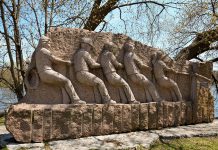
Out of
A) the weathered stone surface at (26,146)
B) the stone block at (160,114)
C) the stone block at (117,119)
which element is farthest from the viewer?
the stone block at (160,114)

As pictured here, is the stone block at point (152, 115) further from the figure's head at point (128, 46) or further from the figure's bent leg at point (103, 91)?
the figure's head at point (128, 46)

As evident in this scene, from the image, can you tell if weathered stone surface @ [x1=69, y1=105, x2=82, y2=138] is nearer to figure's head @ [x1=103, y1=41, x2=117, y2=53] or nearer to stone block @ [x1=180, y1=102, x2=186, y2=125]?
figure's head @ [x1=103, y1=41, x2=117, y2=53]

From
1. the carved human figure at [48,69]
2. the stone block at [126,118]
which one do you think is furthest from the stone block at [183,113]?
the carved human figure at [48,69]

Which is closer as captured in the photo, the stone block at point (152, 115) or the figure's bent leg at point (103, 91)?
the figure's bent leg at point (103, 91)

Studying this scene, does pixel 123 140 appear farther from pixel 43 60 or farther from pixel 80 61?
pixel 43 60

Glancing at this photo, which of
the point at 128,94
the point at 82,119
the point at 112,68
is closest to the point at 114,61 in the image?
the point at 112,68

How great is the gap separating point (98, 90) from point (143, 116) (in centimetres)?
121

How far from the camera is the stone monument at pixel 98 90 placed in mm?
Result: 5605

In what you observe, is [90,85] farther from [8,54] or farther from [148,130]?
[8,54]

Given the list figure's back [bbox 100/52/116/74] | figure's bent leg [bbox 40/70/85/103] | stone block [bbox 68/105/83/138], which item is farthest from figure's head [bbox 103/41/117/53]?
stone block [bbox 68/105/83/138]

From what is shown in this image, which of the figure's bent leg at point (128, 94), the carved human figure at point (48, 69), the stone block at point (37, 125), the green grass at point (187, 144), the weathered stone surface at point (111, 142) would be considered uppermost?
the carved human figure at point (48, 69)

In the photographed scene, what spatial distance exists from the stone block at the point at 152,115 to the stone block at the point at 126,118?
21.9 inches

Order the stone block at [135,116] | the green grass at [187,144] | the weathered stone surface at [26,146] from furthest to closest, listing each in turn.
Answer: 1. the stone block at [135,116]
2. the green grass at [187,144]
3. the weathered stone surface at [26,146]

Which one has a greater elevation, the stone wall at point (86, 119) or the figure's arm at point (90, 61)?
the figure's arm at point (90, 61)
